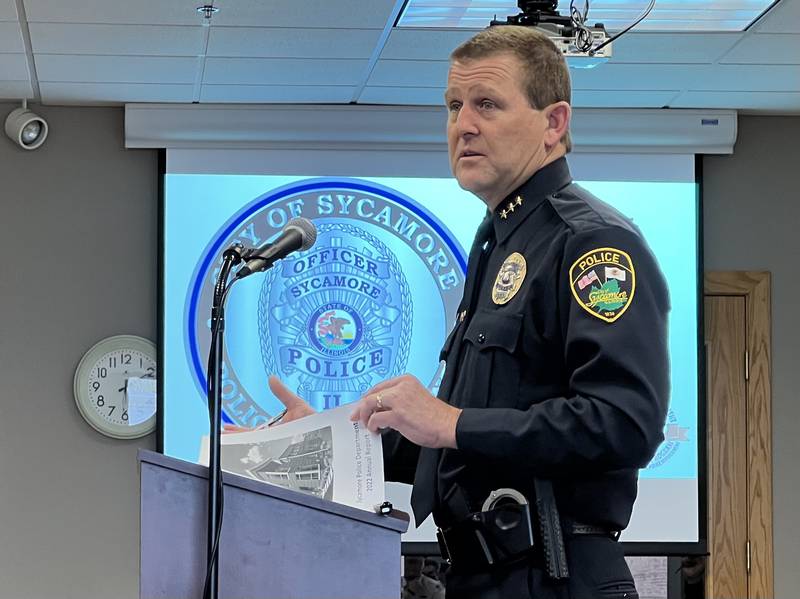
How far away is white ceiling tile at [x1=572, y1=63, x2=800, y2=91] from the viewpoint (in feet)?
15.6

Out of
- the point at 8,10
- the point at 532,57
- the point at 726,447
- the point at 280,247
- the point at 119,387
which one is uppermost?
the point at 8,10

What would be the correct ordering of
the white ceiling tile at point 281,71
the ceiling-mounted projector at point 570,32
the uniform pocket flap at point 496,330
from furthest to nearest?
the white ceiling tile at point 281,71, the ceiling-mounted projector at point 570,32, the uniform pocket flap at point 496,330

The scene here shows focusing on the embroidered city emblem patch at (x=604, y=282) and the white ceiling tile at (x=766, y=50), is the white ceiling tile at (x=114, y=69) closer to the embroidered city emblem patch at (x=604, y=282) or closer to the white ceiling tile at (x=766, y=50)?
the white ceiling tile at (x=766, y=50)

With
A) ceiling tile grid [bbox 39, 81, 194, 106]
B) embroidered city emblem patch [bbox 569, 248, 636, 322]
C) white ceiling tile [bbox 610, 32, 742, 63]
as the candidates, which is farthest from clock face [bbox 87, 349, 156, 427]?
embroidered city emblem patch [bbox 569, 248, 636, 322]

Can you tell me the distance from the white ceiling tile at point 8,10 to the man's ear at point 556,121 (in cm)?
272

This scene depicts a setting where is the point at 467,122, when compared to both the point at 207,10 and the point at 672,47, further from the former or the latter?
the point at 672,47

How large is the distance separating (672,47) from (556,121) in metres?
2.94

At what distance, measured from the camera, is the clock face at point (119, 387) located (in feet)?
17.0

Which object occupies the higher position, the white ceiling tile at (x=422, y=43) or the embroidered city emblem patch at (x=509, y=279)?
the white ceiling tile at (x=422, y=43)

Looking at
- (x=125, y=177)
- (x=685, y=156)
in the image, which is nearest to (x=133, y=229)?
(x=125, y=177)

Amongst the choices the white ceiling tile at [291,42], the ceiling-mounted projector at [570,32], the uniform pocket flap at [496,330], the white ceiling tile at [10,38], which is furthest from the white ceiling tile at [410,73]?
the uniform pocket flap at [496,330]

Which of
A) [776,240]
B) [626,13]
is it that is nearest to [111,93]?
[626,13]

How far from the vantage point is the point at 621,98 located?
5230mm

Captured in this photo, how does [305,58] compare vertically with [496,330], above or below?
above
